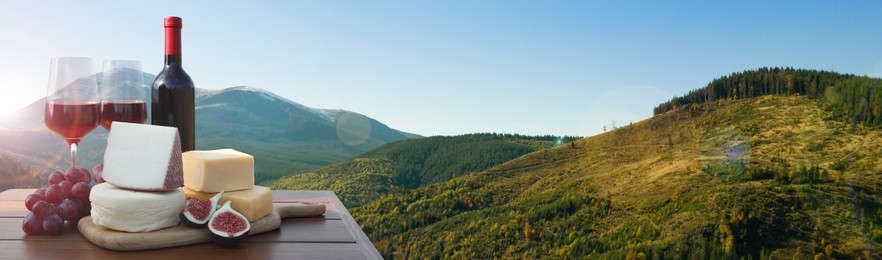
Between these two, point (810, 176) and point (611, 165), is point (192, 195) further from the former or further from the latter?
point (611, 165)

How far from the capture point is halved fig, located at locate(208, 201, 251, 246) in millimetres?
2078

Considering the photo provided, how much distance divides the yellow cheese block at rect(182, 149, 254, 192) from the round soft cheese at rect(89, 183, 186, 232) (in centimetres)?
15

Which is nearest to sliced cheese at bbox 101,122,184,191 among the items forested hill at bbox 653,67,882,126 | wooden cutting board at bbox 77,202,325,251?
wooden cutting board at bbox 77,202,325,251

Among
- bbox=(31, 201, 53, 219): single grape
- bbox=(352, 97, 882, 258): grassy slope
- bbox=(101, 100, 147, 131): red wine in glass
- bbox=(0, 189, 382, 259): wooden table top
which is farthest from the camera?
bbox=(352, 97, 882, 258): grassy slope

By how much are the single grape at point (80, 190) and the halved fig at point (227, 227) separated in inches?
29.6

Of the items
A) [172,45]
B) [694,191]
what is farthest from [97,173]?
[694,191]

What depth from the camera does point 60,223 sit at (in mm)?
2336

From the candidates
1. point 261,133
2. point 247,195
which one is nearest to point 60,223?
point 247,195

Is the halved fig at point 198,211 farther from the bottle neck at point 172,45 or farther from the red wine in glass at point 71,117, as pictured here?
the red wine in glass at point 71,117

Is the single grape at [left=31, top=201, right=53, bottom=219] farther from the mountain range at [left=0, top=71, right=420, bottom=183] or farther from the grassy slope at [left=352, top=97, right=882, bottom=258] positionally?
the mountain range at [left=0, top=71, right=420, bottom=183]

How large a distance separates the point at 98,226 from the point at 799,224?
21.3 meters

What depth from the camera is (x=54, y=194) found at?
2467mm

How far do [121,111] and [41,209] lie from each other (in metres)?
0.58

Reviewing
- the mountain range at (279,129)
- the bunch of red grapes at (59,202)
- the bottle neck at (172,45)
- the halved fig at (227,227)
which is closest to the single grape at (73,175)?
the bunch of red grapes at (59,202)
